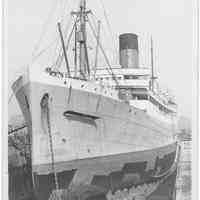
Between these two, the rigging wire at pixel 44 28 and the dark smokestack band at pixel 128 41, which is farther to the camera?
the dark smokestack band at pixel 128 41

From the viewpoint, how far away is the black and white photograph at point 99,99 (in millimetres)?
2076

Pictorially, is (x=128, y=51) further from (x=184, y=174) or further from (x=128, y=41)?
(x=184, y=174)

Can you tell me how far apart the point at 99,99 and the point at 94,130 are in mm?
176

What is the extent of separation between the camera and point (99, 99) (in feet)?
7.48

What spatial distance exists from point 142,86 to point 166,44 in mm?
269

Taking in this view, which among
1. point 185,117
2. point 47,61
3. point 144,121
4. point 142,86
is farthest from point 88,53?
point 185,117

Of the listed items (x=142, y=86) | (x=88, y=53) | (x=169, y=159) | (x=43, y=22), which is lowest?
(x=169, y=159)

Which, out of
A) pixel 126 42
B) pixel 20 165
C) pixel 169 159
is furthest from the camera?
pixel 169 159

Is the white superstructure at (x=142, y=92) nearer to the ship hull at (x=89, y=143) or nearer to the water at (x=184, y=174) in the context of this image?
the ship hull at (x=89, y=143)

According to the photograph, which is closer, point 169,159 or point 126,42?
point 126,42

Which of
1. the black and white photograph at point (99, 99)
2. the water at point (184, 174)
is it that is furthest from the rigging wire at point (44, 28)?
the water at point (184, 174)

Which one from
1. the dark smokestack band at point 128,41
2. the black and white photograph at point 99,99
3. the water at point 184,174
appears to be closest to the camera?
the black and white photograph at point 99,99

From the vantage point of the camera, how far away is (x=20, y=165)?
2072 millimetres
